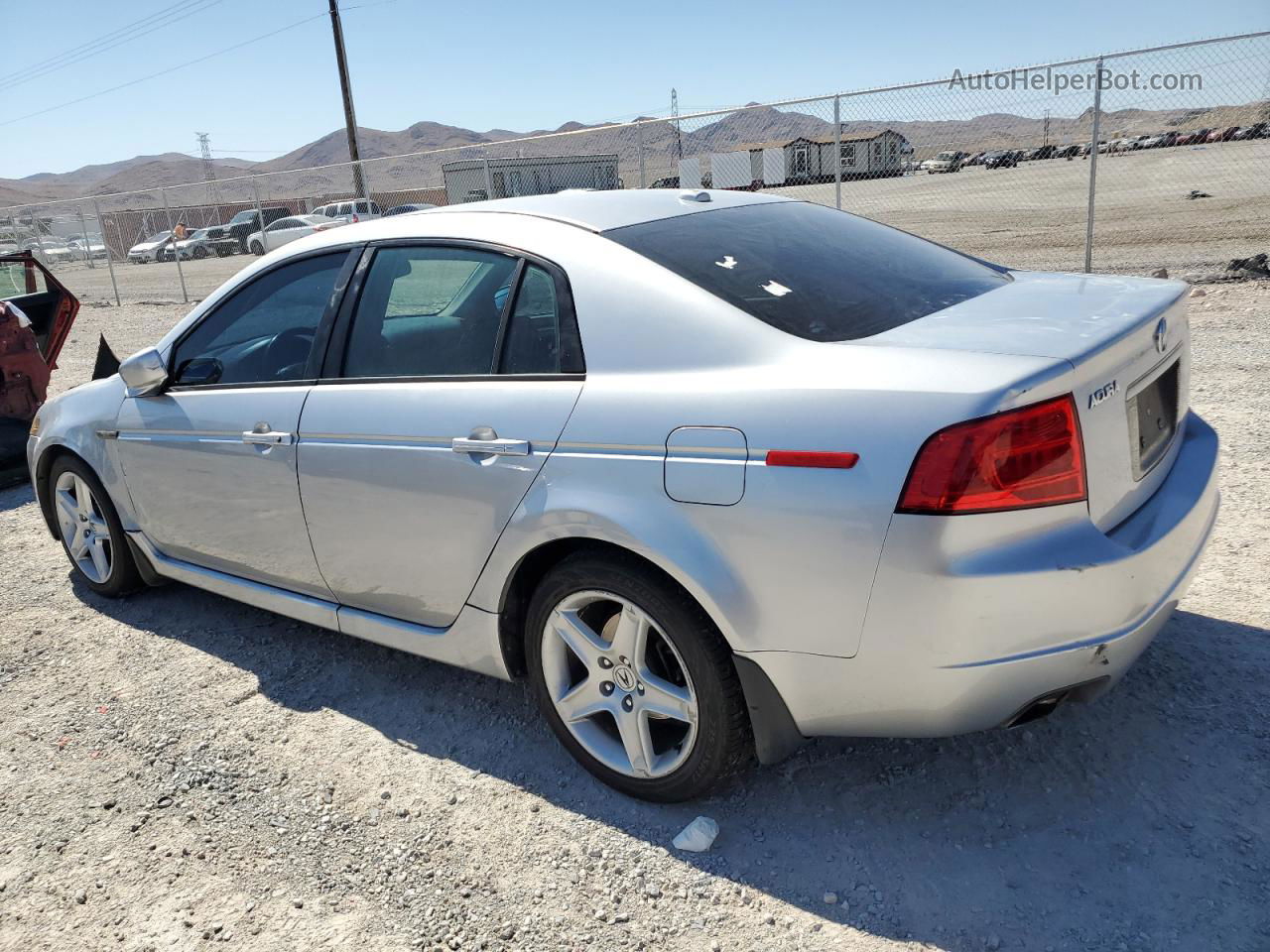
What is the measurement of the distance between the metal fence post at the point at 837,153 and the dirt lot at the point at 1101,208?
390 mm

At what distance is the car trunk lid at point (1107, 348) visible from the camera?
2.24 m

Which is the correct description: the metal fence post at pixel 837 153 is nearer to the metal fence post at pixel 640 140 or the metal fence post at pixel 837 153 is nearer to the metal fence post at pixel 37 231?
the metal fence post at pixel 640 140

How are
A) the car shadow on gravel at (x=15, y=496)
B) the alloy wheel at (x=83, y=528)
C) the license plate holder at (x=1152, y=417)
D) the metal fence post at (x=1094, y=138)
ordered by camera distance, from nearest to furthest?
1. the license plate holder at (x=1152, y=417)
2. the alloy wheel at (x=83, y=528)
3. the car shadow on gravel at (x=15, y=496)
4. the metal fence post at (x=1094, y=138)

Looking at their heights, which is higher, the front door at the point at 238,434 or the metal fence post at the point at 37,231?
the metal fence post at the point at 37,231

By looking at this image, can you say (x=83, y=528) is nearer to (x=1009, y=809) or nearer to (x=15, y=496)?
(x=15, y=496)

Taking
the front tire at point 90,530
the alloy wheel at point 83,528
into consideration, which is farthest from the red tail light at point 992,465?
the alloy wheel at point 83,528

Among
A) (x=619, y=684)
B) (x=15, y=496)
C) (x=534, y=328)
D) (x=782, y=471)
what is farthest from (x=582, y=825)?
(x=15, y=496)

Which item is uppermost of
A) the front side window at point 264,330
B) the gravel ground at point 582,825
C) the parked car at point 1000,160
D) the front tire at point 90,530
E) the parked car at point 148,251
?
the parked car at point 1000,160

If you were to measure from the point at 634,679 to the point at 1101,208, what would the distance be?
812 inches

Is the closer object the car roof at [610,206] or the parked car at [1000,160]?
the car roof at [610,206]

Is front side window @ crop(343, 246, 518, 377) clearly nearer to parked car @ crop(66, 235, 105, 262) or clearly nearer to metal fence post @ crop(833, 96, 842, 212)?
metal fence post @ crop(833, 96, 842, 212)

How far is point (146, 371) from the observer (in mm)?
3844

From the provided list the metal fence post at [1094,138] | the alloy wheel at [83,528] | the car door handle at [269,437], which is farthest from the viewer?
the metal fence post at [1094,138]

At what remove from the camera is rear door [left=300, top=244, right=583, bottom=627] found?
2.77m
